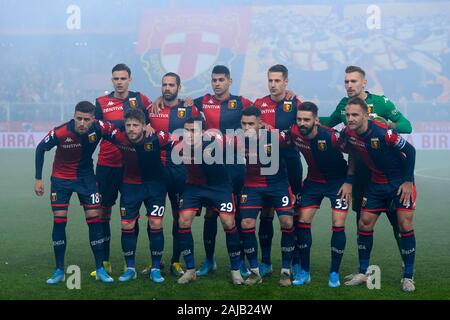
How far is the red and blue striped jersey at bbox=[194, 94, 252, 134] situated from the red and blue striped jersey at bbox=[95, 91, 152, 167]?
703 mm

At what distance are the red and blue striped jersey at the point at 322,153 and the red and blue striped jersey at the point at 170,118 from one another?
4.10 feet

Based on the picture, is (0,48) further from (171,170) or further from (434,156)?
(171,170)

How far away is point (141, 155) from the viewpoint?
7.34m

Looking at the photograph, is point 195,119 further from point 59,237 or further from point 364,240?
point 364,240

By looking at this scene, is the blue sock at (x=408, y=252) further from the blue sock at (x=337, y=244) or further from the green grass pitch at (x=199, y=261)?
the blue sock at (x=337, y=244)

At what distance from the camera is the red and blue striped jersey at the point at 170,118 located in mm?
7781

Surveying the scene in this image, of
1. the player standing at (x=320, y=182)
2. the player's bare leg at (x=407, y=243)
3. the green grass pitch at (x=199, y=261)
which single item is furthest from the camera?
the player standing at (x=320, y=182)

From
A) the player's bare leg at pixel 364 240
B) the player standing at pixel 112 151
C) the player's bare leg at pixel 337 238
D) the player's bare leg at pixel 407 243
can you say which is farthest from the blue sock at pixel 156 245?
the player's bare leg at pixel 407 243

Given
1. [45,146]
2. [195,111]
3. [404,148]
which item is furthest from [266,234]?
[45,146]

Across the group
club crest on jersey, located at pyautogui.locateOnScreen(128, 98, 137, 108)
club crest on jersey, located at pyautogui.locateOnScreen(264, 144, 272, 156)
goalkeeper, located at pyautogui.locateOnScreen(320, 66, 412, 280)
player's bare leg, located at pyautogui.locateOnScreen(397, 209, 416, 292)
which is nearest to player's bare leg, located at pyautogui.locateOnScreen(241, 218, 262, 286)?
club crest on jersey, located at pyautogui.locateOnScreen(264, 144, 272, 156)

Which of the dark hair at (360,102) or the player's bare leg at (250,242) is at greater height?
the dark hair at (360,102)

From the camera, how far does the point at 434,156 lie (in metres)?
25.0

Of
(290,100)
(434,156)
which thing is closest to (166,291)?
(290,100)

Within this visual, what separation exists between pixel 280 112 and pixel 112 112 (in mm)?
1932
